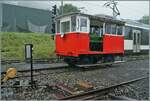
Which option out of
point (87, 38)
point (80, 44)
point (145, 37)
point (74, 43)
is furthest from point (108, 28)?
point (145, 37)

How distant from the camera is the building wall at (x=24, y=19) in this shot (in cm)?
4338

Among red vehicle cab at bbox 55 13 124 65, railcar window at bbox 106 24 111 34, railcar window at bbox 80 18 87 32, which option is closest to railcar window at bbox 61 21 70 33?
red vehicle cab at bbox 55 13 124 65

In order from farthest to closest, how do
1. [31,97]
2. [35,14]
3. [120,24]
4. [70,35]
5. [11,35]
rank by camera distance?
[35,14], [11,35], [120,24], [70,35], [31,97]

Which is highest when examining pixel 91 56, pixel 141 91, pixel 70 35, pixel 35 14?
pixel 35 14

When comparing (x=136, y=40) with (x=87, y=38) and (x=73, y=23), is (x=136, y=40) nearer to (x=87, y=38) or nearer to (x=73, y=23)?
(x=87, y=38)

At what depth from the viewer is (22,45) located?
25812mm

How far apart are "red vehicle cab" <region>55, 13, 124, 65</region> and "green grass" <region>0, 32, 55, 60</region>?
626cm

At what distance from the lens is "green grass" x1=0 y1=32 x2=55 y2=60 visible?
20.1 m

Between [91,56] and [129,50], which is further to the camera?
[129,50]

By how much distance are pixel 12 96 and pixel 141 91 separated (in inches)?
160

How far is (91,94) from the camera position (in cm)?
720

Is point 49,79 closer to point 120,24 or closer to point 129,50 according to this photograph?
point 120,24

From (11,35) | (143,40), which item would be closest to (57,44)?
(143,40)

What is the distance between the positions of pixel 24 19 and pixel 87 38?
34481mm
